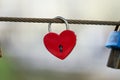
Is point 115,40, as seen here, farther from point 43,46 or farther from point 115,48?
point 43,46

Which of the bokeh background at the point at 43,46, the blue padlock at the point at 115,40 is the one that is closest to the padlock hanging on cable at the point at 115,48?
the blue padlock at the point at 115,40

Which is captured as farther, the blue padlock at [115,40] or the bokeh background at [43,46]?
the bokeh background at [43,46]

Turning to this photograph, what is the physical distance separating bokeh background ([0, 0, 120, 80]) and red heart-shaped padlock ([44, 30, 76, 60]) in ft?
0.57

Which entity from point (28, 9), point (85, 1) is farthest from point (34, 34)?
point (85, 1)

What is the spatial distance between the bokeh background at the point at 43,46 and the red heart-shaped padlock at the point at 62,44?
0.57 ft

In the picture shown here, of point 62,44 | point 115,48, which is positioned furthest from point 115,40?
point 62,44

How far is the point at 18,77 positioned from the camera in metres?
0.69

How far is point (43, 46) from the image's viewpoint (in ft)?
2.24

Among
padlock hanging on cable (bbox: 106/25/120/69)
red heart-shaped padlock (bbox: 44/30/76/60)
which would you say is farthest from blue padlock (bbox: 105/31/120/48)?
red heart-shaped padlock (bbox: 44/30/76/60)

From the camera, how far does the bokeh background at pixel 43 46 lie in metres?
0.67

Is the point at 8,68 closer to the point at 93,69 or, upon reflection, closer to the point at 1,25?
the point at 1,25

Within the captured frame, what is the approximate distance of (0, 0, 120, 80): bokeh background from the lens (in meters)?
0.67

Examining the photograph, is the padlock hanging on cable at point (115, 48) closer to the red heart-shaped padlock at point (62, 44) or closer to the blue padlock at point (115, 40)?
the blue padlock at point (115, 40)

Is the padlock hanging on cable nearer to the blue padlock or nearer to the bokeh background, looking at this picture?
the blue padlock
